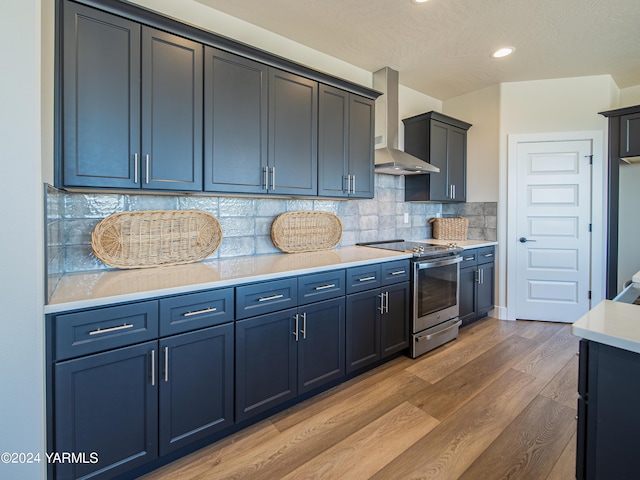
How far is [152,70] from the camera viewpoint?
175cm

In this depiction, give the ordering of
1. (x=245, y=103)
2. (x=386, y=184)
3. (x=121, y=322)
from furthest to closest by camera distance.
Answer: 1. (x=386, y=184)
2. (x=245, y=103)
3. (x=121, y=322)

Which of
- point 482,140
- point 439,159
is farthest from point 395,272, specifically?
point 482,140

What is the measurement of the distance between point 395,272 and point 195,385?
5.42 feet

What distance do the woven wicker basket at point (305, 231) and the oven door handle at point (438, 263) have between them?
784 millimetres

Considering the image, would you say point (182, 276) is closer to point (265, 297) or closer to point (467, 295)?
point (265, 297)

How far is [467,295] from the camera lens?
3408 mm

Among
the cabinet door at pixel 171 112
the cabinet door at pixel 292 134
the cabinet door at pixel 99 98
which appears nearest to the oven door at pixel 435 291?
the cabinet door at pixel 292 134

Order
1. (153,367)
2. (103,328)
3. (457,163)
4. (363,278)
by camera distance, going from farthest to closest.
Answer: (457,163) → (363,278) → (153,367) → (103,328)

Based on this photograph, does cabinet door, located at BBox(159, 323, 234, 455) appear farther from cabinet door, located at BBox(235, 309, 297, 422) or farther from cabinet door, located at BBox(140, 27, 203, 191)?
cabinet door, located at BBox(140, 27, 203, 191)

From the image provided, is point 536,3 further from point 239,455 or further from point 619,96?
point 239,455

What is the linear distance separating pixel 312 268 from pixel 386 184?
6.45 ft

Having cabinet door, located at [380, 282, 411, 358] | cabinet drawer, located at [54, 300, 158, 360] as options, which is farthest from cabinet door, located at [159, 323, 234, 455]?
cabinet door, located at [380, 282, 411, 358]

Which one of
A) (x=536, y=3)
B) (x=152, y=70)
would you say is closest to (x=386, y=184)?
(x=536, y=3)

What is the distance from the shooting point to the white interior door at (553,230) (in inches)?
138
